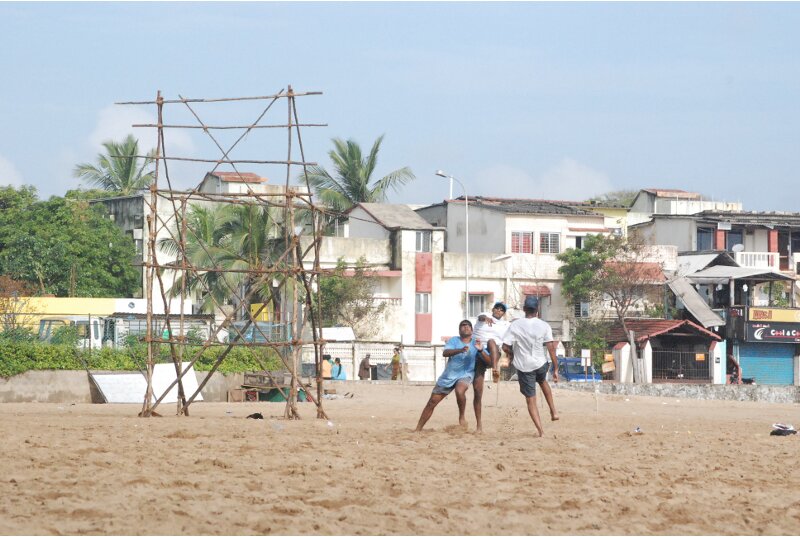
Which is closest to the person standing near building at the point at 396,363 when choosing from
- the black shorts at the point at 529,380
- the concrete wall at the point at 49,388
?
the concrete wall at the point at 49,388

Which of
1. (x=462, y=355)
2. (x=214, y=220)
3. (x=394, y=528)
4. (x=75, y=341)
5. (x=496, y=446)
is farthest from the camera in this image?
(x=214, y=220)

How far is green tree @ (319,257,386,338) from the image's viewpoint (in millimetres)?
46531

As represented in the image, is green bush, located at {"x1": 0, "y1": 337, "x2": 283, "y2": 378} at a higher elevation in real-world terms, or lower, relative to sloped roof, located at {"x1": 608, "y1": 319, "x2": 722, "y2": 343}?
lower

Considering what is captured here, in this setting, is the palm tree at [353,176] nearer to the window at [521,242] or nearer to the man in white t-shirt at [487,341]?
the window at [521,242]

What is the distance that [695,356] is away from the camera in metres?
47.3

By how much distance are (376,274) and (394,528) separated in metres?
40.2

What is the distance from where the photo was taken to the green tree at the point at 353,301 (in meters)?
46.5

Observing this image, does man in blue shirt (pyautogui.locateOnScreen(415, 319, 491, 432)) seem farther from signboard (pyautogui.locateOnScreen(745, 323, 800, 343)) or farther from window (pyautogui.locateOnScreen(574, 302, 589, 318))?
signboard (pyautogui.locateOnScreen(745, 323, 800, 343))

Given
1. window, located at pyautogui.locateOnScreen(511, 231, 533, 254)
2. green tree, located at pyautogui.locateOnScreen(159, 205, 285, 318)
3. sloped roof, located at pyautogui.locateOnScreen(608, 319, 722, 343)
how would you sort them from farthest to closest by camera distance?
window, located at pyautogui.locateOnScreen(511, 231, 533, 254)
sloped roof, located at pyautogui.locateOnScreen(608, 319, 722, 343)
green tree, located at pyautogui.locateOnScreen(159, 205, 285, 318)

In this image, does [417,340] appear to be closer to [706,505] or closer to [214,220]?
[214,220]

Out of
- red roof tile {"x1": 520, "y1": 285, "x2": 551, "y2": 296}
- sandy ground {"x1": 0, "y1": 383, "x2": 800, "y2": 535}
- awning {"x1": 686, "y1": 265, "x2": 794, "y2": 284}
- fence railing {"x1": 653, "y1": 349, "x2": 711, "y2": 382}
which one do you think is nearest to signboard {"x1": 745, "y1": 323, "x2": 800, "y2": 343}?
awning {"x1": 686, "y1": 265, "x2": 794, "y2": 284}

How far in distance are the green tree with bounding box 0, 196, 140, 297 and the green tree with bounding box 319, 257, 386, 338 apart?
417 inches

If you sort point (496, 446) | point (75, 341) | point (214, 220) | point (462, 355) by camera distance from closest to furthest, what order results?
point (496, 446) → point (462, 355) → point (75, 341) → point (214, 220)

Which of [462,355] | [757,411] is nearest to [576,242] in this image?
[757,411]
